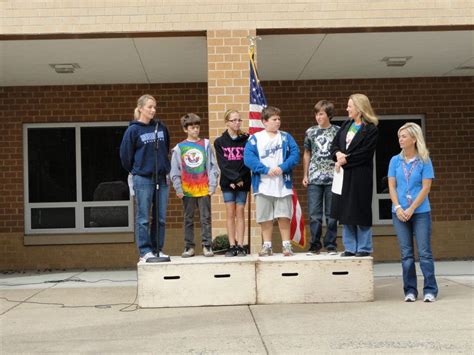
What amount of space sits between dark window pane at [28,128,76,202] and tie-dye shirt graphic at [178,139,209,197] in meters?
5.34

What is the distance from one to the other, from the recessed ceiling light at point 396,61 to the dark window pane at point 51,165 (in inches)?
225

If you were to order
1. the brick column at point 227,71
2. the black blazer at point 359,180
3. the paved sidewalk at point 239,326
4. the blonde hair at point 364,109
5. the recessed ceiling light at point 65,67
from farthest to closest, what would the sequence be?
the recessed ceiling light at point 65,67
the brick column at point 227,71
the blonde hair at point 364,109
the black blazer at point 359,180
the paved sidewalk at point 239,326

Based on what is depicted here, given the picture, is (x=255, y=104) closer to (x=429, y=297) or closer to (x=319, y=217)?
(x=319, y=217)

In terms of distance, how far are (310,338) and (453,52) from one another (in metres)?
6.78

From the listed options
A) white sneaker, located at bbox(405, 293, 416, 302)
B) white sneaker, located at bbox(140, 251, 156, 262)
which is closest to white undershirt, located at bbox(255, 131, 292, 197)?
white sneaker, located at bbox(140, 251, 156, 262)

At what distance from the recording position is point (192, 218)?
27.3 feet

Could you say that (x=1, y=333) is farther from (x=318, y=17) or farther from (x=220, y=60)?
(x=318, y=17)

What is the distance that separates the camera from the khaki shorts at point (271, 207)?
7.95m

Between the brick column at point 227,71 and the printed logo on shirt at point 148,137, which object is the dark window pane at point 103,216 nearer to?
the brick column at point 227,71

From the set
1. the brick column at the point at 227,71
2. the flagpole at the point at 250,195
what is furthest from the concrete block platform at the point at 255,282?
the brick column at the point at 227,71

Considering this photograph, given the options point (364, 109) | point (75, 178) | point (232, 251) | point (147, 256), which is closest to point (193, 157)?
point (232, 251)

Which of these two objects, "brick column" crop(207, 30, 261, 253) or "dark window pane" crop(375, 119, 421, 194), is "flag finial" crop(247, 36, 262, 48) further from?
"dark window pane" crop(375, 119, 421, 194)

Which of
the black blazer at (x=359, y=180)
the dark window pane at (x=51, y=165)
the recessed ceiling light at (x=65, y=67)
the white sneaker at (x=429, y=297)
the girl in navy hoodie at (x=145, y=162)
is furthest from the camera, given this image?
the dark window pane at (x=51, y=165)

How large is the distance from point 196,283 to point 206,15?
144 inches
